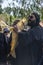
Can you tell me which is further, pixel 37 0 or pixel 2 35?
pixel 37 0

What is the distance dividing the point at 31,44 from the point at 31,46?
41 millimetres

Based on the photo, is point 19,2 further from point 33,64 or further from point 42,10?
point 33,64

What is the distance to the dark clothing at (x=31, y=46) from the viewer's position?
7.42 metres

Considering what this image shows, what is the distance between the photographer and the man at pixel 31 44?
7.42m

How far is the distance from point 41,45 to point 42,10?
41.2 ft

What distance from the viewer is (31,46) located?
7.43m

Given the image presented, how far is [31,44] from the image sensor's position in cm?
743

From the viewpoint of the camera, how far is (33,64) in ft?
24.6

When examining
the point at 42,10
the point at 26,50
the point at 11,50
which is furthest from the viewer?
the point at 42,10

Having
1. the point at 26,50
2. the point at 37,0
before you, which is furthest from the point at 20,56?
the point at 37,0

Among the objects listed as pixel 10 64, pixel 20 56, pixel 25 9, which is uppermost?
pixel 20 56

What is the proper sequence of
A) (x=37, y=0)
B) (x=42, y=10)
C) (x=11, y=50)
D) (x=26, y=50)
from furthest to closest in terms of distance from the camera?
(x=37, y=0)
(x=42, y=10)
(x=11, y=50)
(x=26, y=50)

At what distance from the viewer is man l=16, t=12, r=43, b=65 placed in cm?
742

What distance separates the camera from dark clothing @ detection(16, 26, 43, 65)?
7.42 meters
